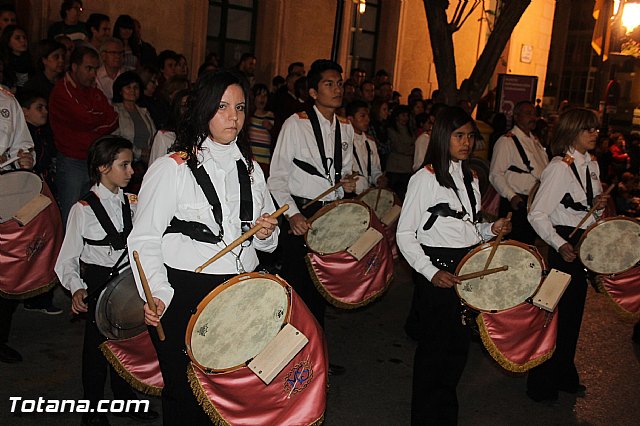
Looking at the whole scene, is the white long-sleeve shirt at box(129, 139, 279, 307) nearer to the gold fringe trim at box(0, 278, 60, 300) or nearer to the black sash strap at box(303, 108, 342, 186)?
the black sash strap at box(303, 108, 342, 186)

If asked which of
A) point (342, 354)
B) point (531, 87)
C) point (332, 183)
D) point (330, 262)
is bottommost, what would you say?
point (342, 354)

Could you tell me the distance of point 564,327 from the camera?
19.1ft

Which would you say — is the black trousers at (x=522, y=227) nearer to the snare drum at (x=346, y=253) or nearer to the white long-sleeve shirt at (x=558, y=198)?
the white long-sleeve shirt at (x=558, y=198)

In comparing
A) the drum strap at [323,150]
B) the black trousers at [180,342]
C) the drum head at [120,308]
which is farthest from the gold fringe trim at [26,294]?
the black trousers at [180,342]

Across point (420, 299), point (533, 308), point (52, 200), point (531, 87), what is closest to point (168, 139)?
point (52, 200)

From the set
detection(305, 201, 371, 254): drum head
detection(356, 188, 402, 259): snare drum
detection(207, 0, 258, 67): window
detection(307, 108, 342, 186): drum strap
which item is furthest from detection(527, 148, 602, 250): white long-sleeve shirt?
detection(207, 0, 258, 67): window

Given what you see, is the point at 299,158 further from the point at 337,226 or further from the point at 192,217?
the point at 192,217

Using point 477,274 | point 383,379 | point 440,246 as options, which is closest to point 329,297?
point 383,379

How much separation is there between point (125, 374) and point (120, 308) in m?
0.61

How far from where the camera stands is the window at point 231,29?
14.5 meters

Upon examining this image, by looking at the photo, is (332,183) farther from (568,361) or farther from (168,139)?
(568,361)

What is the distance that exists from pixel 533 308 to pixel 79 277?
2.70 m

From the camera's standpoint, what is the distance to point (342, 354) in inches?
252

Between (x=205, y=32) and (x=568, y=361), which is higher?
(x=205, y=32)
